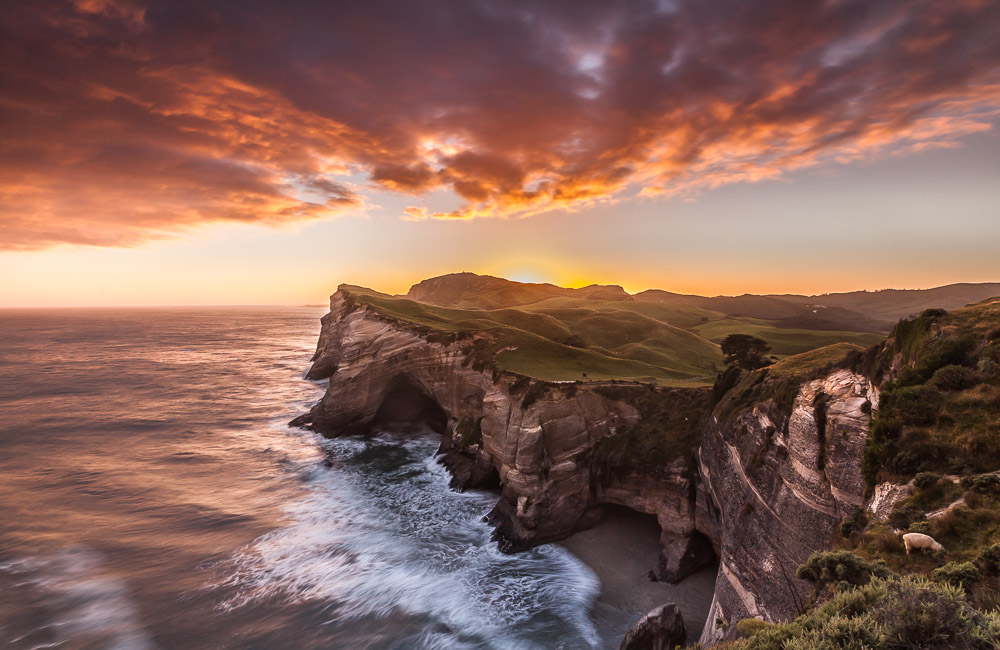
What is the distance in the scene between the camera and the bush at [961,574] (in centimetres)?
630

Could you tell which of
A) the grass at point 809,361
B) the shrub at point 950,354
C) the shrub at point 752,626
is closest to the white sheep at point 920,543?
the shrub at point 752,626

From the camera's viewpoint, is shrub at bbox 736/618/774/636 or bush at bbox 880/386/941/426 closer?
shrub at bbox 736/618/774/636

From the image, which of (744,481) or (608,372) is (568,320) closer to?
(608,372)

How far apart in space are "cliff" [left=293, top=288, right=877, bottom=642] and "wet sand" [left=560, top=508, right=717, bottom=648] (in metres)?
0.96

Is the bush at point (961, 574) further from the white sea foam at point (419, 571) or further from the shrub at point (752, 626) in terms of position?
the white sea foam at point (419, 571)

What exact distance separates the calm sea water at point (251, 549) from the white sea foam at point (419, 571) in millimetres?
105

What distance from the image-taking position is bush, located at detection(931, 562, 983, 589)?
6.30m

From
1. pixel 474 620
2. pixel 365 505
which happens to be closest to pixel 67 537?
pixel 365 505

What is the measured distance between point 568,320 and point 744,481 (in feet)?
237

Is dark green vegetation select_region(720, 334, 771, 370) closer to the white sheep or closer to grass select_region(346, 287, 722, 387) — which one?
grass select_region(346, 287, 722, 387)

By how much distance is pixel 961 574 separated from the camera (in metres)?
6.39

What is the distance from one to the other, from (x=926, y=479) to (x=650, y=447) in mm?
17808

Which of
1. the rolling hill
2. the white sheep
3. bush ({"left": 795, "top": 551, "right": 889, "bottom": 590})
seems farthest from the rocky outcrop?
the rolling hill

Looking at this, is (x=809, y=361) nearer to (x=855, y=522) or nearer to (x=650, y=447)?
(x=855, y=522)
